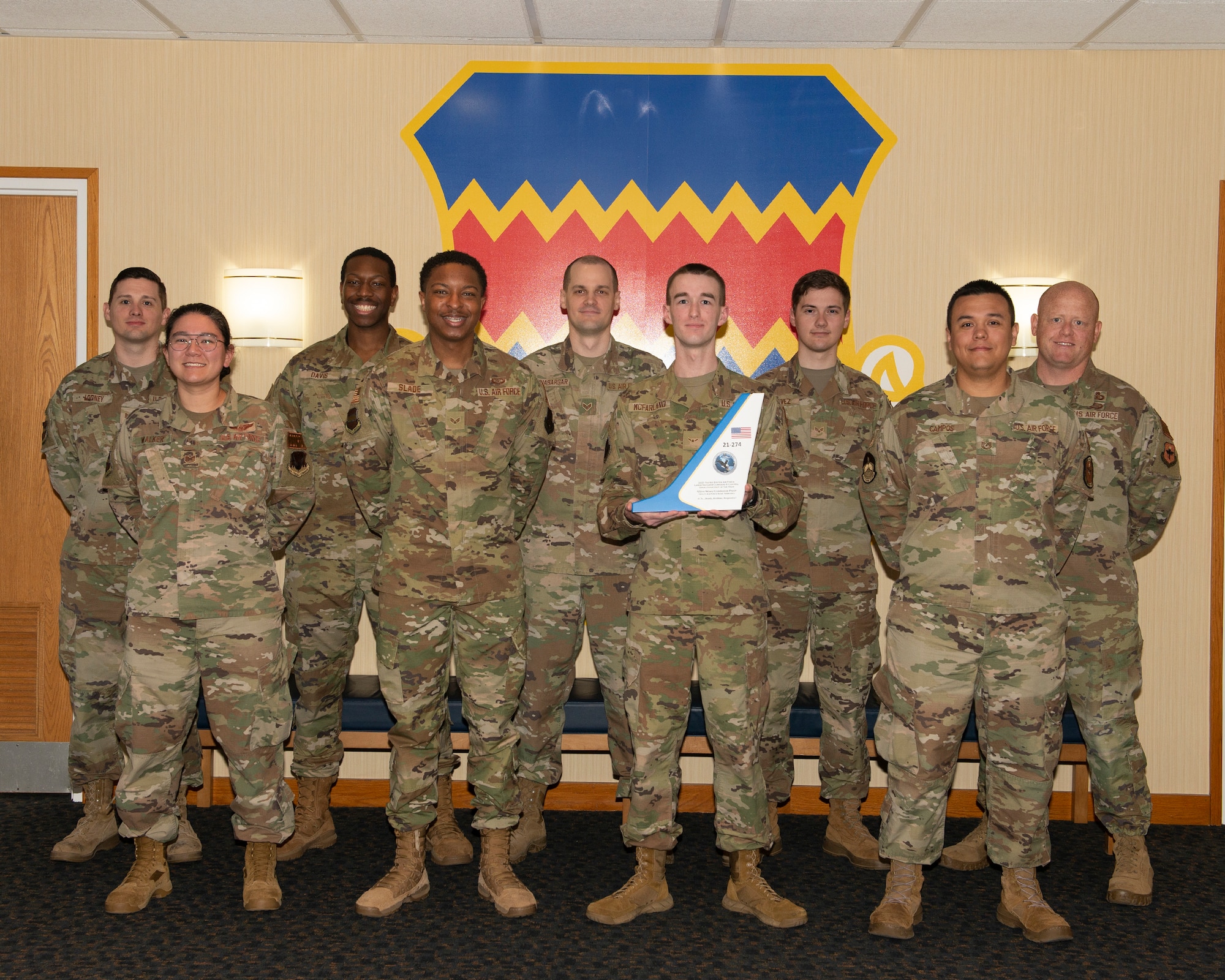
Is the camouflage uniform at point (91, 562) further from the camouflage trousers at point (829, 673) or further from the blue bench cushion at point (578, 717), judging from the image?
the camouflage trousers at point (829, 673)

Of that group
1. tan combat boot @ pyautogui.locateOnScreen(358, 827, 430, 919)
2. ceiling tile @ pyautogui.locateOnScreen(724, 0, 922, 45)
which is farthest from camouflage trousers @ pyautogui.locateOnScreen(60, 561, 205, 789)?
ceiling tile @ pyautogui.locateOnScreen(724, 0, 922, 45)

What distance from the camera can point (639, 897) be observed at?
3252 mm

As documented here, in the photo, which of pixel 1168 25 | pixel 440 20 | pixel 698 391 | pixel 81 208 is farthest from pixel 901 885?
pixel 81 208

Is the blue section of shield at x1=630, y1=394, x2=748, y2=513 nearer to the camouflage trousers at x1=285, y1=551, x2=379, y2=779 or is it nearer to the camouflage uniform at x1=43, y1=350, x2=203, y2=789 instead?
the camouflage trousers at x1=285, y1=551, x2=379, y2=779

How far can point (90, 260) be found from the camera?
4.70 metres

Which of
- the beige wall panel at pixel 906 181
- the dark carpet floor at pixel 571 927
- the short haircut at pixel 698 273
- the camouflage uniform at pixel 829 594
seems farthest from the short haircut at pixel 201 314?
the camouflage uniform at pixel 829 594

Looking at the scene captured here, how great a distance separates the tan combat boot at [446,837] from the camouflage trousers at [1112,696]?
94.6 inches

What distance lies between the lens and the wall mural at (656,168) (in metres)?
4.64

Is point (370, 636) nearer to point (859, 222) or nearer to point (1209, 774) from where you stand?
point (859, 222)

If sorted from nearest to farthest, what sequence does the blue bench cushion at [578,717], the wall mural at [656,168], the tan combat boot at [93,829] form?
the tan combat boot at [93,829] < the blue bench cushion at [578,717] < the wall mural at [656,168]

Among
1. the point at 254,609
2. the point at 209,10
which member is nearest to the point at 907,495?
the point at 254,609

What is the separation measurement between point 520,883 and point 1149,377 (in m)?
3.78

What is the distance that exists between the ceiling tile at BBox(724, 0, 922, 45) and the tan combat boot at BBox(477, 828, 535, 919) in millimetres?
3613

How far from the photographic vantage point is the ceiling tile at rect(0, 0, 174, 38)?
4.30 m
